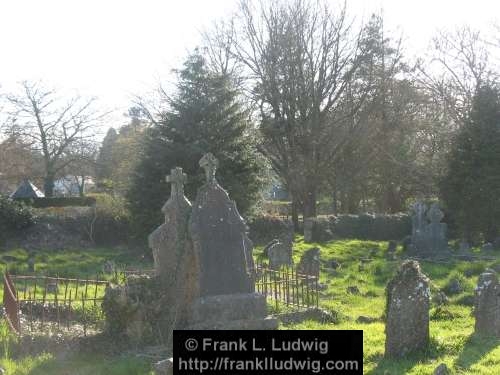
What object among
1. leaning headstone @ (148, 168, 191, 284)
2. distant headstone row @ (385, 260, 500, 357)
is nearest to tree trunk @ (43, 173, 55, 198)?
leaning headstone @ (148, 168, 191, 284)

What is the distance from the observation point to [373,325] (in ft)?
32.3

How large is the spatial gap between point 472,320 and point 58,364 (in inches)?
265

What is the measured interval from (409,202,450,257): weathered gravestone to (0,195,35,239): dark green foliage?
15.6 meters

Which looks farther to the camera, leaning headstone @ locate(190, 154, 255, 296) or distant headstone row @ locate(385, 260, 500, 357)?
leaning headstone @ locate(190, 154, 255, 296)

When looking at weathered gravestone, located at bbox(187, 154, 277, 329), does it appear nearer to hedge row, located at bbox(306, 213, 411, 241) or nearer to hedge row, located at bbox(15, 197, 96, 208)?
hedge row, located at bbox(306, 213, 411, 241)

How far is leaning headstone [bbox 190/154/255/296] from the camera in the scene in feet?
28.5

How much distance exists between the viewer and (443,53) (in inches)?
1419

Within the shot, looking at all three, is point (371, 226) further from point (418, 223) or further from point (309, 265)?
point (309, 265)

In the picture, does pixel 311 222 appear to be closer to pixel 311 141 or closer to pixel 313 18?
pixel 311 141

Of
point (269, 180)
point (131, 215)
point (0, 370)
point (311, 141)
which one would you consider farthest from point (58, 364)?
point (311, 141)

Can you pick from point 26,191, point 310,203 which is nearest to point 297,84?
point 310,203

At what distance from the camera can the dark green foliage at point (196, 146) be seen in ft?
75.4

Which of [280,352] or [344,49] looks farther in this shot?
[344,49]

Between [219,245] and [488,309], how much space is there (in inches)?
163
